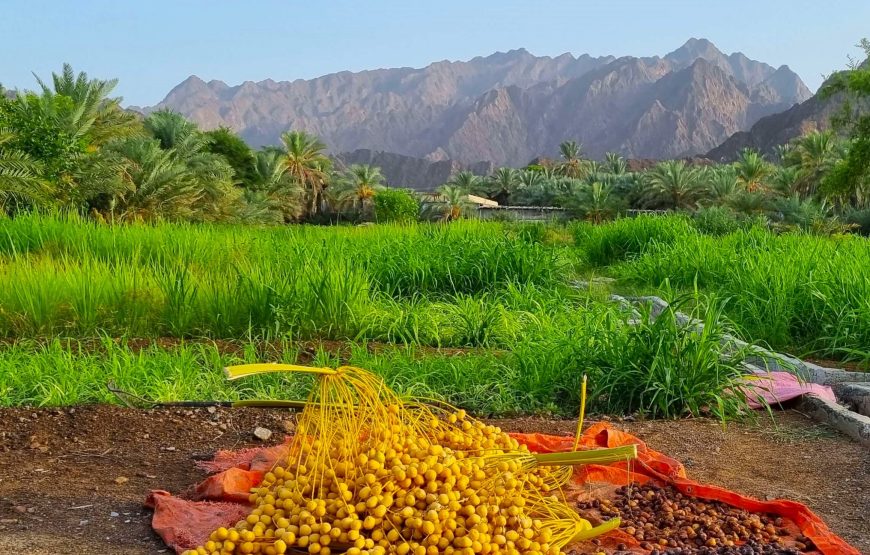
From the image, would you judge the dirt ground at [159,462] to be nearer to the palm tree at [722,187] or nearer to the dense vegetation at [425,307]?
the dense vegetation at [425,307]

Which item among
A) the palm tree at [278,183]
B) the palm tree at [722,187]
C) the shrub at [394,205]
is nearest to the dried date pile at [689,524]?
the palm tree at [722,187]

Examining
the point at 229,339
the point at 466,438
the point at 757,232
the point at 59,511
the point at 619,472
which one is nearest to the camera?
the point at 466,438

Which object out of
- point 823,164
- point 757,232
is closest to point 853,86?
point 823,164

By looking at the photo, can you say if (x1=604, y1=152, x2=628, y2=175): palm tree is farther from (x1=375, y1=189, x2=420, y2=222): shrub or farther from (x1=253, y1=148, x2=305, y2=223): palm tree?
(x1=253, y1=148, x2=305, y2=223): palm tree

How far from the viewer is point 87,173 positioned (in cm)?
2205

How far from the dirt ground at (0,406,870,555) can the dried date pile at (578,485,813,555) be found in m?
0.38

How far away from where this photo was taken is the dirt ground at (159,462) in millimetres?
2783

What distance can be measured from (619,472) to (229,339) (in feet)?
12.2

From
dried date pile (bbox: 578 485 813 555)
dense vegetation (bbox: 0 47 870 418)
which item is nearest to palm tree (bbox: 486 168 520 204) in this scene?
dense vegetation (bbox: 0 47 870 418)

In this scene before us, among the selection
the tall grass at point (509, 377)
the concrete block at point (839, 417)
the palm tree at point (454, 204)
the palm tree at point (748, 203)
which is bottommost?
the palm tree at point (454, 204)

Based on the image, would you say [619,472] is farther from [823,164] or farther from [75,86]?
[823,164]

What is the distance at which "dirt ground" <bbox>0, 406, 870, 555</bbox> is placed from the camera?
2783mm

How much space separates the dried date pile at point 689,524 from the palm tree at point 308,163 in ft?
140

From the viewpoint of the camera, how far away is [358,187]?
151 ft
